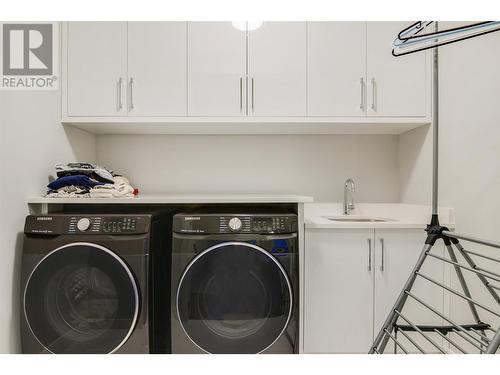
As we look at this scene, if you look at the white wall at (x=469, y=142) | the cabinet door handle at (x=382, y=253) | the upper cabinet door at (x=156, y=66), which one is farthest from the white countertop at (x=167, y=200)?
the white wall at (x=469, y=142)

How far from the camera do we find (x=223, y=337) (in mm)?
1533

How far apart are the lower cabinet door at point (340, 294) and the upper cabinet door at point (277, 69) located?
32.6 inches

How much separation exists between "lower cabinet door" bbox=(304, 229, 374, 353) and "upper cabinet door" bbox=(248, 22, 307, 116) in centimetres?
83

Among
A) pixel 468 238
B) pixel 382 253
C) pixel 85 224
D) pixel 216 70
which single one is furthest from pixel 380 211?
pixel 85 224

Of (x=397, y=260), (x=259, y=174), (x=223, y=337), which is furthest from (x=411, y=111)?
(x=223, y=337)

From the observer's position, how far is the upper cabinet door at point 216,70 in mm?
1908

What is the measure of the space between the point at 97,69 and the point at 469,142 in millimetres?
2225

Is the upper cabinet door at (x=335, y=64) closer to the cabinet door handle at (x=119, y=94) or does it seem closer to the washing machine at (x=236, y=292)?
the washing machine at (x=236, y=292)

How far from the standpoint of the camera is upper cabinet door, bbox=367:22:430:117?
6.27 feet

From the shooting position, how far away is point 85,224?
1534 millimetres

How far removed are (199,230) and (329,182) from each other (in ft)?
3.86

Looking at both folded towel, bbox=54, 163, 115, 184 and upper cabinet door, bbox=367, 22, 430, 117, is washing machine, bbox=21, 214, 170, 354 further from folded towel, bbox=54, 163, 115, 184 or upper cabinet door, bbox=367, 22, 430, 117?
upper cabinet door, bbox=367, 22, 430, 117

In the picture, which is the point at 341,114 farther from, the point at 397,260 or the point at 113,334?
the point at 113,334

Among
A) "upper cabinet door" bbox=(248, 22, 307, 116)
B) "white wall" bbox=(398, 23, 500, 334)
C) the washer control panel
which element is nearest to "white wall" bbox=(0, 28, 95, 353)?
the washer control panel
